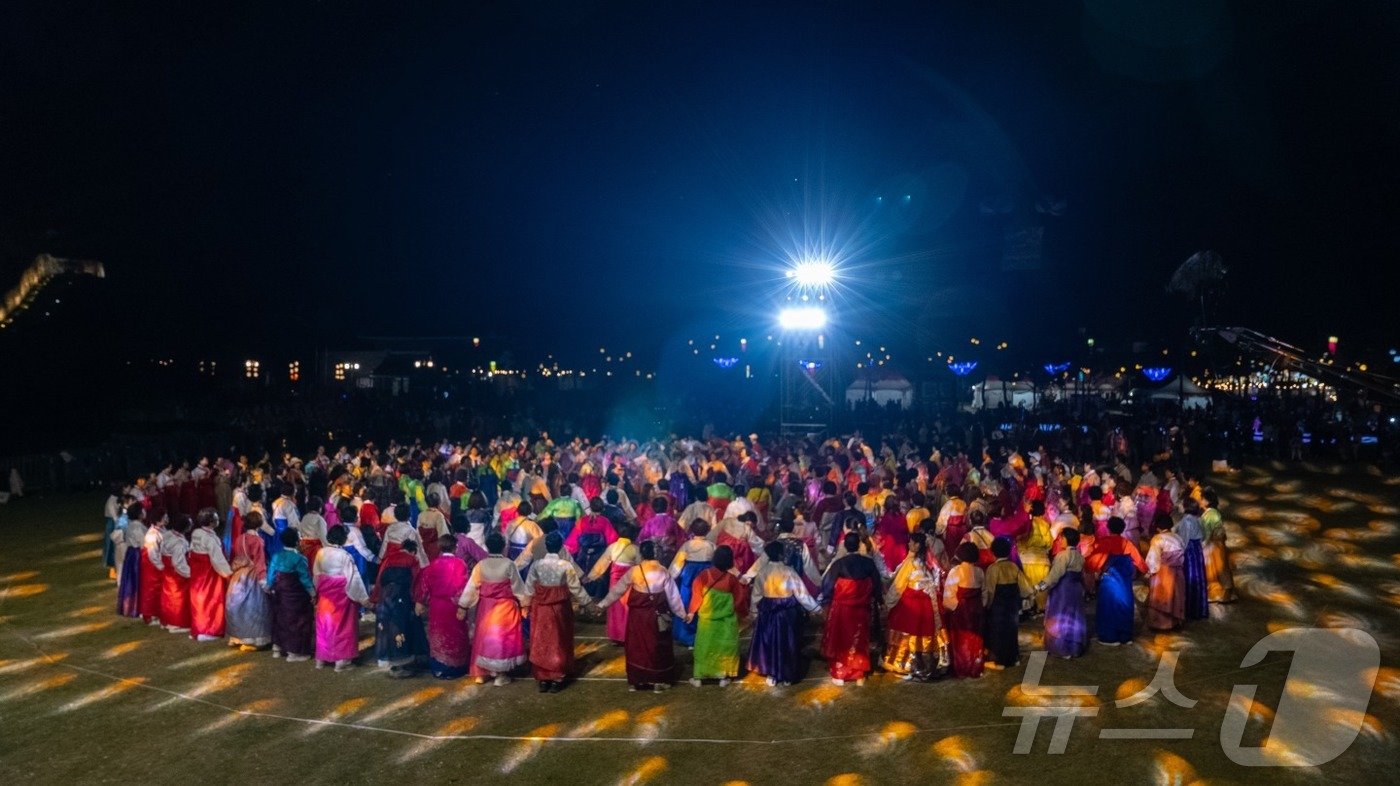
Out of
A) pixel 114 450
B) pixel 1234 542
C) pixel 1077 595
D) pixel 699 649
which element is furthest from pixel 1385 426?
pixel 114 450

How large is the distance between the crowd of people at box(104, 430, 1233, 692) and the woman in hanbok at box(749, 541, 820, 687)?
20 millimetres

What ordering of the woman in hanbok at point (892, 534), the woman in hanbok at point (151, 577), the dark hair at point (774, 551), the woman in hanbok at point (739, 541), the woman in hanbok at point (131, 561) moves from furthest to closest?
the woman in hanbok at point (892, 534)
the woman in hanbok at point (131, 561)
the woman in hanbok at point (151, 577)
the woman in hanbok at point (739, 541)
the dark hair at point (774, 551)

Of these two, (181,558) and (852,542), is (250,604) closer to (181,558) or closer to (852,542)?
(181,558)

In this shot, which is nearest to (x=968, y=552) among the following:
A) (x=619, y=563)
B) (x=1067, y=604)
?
(x=1067, y=604)

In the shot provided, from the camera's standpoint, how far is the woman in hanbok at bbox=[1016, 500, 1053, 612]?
9.99 m

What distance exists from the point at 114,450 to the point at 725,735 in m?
21.4

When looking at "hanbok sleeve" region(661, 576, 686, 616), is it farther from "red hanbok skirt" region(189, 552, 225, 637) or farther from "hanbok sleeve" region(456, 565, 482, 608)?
"red hanbok skirt" region(189, 552, 225, 637)

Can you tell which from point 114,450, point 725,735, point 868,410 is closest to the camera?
point 725,735

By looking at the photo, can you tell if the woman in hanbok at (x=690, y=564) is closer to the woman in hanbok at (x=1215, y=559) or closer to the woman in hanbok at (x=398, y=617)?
the woman in hanbok at (x=398, y=617)

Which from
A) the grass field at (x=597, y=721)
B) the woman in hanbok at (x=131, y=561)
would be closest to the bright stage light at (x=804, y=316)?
the grass field at (x=597, y=721)

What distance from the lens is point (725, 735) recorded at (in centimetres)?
666

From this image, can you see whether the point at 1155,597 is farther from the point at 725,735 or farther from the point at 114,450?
the point at 114,450

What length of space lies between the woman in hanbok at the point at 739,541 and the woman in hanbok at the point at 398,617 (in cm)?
317

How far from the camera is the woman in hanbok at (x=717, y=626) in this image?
7.69 meters
